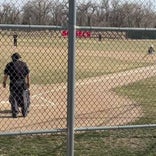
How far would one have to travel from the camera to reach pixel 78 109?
11242mm

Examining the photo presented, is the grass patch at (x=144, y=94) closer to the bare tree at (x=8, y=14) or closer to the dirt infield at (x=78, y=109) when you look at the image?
the dirt infield at (x=78, y=109)

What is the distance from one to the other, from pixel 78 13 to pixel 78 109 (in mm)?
4916

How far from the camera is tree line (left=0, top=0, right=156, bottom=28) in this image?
617 centimetres

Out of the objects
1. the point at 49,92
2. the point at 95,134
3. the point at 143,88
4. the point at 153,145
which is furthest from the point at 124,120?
the point at 143,88

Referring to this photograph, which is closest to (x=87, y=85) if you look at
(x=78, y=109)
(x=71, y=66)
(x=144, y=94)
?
(x=144, y=94)

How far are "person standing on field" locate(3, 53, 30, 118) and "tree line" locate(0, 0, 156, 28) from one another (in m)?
3.15

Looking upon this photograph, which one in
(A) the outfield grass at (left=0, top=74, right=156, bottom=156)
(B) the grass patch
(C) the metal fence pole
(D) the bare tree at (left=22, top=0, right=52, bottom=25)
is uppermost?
(D) the bare tree at (left=22, top=0, right=52, bottom=25)

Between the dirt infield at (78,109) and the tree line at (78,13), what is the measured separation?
2.80 m

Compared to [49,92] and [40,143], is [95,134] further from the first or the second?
[49,92]

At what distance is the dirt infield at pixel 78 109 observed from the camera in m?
9.53

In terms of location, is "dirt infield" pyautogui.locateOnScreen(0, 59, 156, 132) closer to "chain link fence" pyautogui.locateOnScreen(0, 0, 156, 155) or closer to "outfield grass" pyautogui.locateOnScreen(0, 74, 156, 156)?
"chain link fence" pyautogui.locateOnScreen(0, 0, 156, 155)

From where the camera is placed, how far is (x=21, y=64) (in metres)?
10.2

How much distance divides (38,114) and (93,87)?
194 inches

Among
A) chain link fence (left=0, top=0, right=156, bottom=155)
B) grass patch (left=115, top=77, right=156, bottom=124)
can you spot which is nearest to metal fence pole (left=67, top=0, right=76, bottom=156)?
chain link fence (left=0, top=0, right=156, bottom=155)
